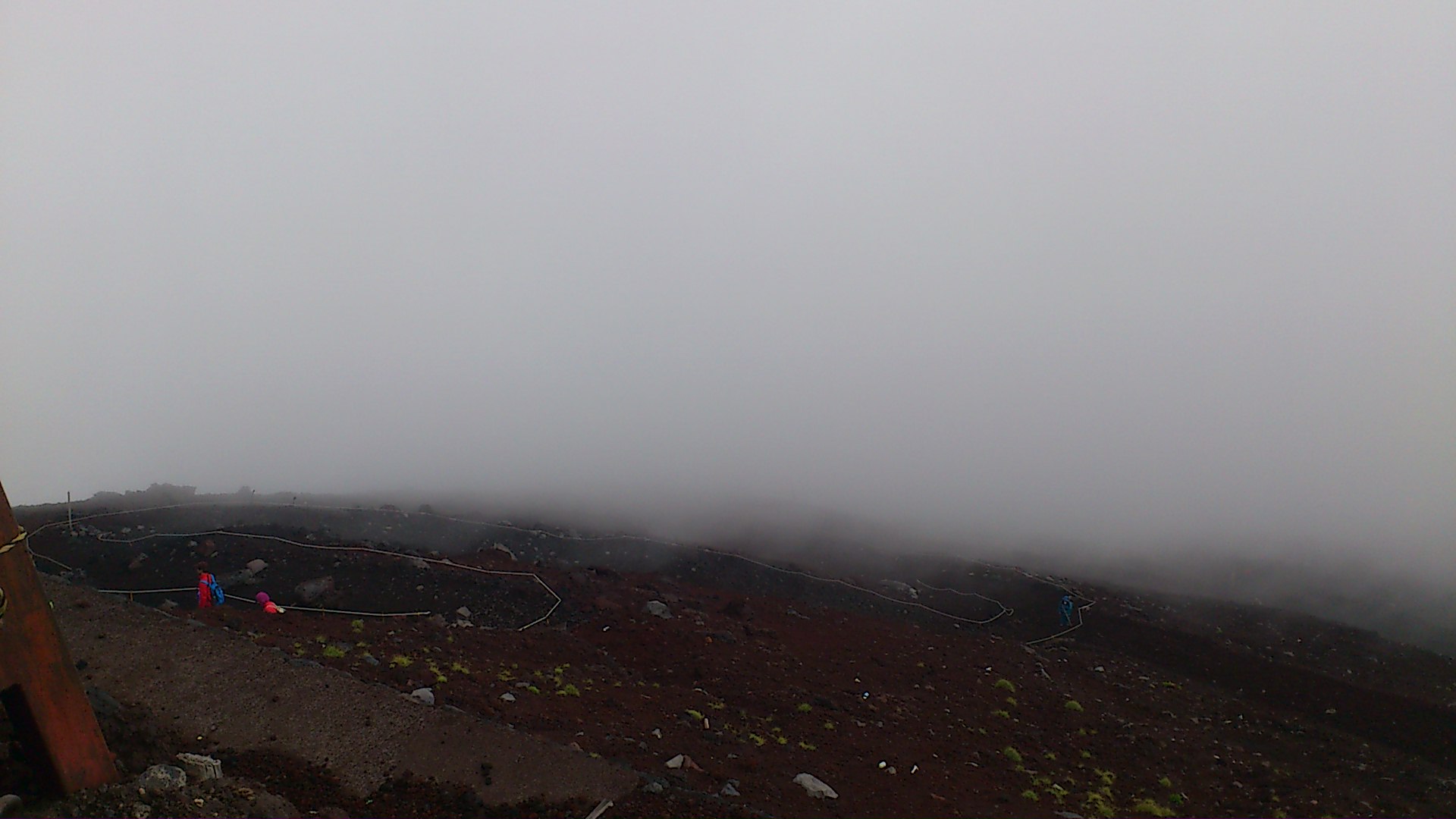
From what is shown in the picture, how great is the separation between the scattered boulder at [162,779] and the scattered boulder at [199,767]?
11.3 inches

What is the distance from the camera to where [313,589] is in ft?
58.0

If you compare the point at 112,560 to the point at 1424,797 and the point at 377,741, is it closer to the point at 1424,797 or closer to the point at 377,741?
the point at 377,741

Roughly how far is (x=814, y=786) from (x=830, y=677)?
621 cm

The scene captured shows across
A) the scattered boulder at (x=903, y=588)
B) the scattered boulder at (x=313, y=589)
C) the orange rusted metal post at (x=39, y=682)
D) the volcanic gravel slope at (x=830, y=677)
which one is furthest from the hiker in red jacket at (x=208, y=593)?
the scattered boulder at (x=903, y=588)

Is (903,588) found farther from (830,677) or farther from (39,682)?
(39,682)

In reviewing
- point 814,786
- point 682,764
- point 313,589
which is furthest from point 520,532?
point 814,786

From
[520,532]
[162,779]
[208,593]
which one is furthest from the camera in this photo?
[520,532]

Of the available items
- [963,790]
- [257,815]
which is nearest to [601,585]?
[963,790]

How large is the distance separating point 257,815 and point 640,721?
6.62 m

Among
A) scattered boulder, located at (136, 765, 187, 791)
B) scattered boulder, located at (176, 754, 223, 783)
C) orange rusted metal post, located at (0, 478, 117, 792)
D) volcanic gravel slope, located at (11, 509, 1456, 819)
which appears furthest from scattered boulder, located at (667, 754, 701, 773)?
orange rusted metal post, located at (0, 478, 117, 792)

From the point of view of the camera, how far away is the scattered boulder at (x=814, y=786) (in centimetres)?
1100

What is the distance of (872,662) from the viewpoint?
744 inches

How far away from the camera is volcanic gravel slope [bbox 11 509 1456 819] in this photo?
11695 millimetres

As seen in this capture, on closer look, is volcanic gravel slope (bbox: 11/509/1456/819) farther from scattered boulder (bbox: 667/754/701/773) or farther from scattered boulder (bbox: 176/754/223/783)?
scattered boulder (bbox: 176/754/223/783)
